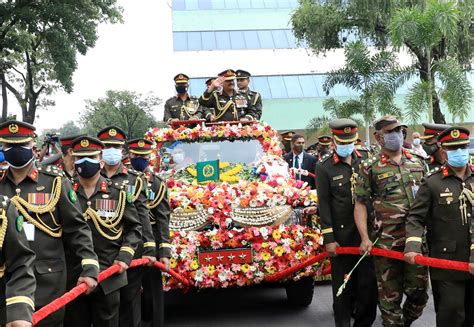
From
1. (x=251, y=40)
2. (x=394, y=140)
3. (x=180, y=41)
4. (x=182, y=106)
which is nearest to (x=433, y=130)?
(x=394, y=140)

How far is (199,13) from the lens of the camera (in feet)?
124

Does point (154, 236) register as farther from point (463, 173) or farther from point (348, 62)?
point (348, 62)

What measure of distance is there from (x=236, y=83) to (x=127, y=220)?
179 inches

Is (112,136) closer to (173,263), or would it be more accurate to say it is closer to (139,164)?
(139,164)

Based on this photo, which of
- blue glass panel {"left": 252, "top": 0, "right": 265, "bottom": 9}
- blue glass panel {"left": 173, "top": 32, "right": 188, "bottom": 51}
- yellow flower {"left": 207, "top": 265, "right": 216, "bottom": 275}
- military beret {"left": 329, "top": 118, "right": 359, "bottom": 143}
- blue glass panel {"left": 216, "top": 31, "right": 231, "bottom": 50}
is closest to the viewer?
military beret {"left": 329, "top": 118, "right": 359, "bottom": 143}

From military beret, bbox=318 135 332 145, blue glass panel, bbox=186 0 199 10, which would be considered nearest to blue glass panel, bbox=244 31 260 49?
blue glass panel, bbox=186 0 199 10

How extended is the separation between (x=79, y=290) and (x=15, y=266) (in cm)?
81

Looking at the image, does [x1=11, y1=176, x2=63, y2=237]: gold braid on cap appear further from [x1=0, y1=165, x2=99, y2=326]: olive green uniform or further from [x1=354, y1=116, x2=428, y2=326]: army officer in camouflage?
[x1=354, y1=116, x2=428, y2=326]: army officer in camouflage

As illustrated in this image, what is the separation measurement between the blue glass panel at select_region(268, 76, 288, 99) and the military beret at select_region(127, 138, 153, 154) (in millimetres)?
27692

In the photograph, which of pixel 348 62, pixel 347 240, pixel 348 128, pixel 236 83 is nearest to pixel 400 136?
pixel 348 128

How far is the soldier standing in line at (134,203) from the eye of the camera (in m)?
5.29

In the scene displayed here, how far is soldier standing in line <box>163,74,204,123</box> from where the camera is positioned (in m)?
8.69

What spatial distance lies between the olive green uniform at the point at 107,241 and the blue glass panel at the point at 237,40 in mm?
32390

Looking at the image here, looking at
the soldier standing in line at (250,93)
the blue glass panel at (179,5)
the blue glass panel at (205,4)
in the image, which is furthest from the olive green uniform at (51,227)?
the blue glass panel at (205,4)
